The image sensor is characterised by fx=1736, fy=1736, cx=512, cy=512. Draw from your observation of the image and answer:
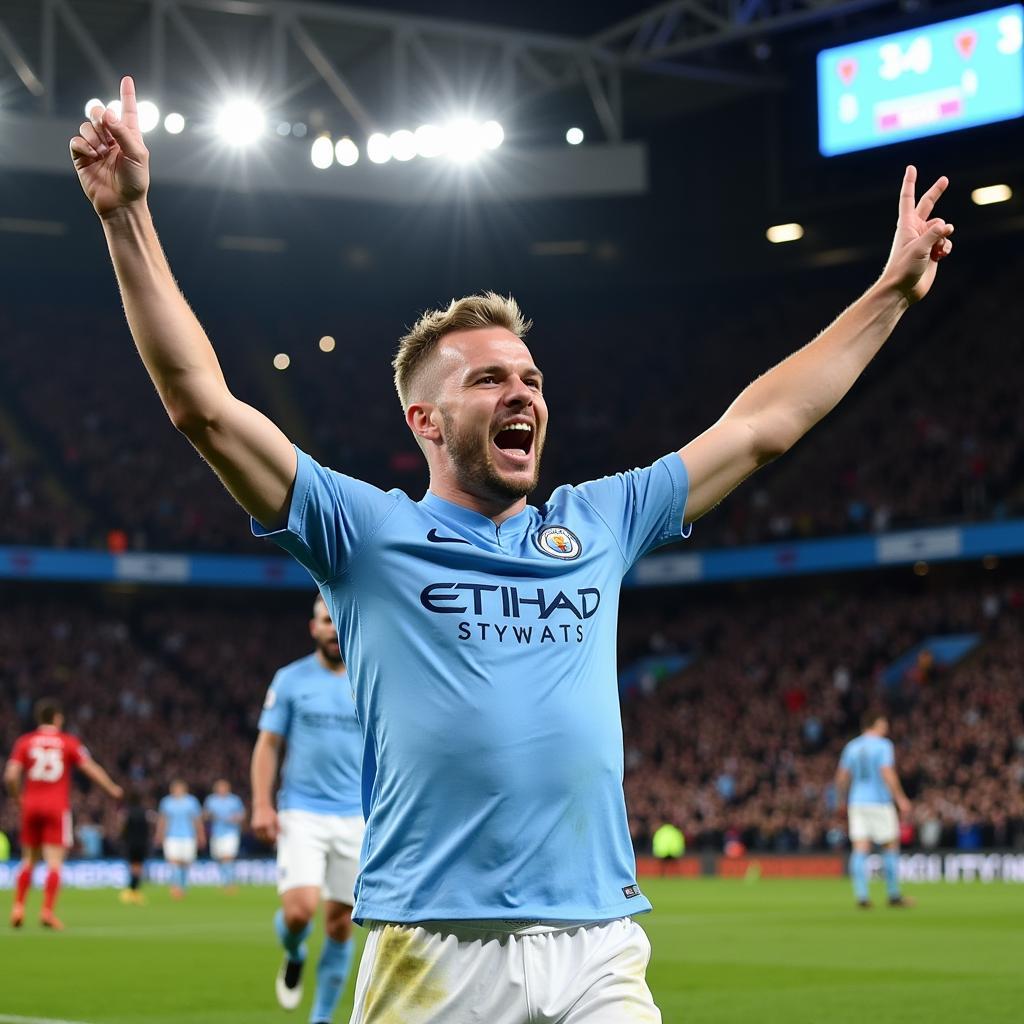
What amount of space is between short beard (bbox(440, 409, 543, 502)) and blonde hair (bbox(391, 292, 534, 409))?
0.19 meters

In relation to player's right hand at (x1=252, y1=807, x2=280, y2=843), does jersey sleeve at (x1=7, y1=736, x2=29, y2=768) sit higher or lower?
Result: higher

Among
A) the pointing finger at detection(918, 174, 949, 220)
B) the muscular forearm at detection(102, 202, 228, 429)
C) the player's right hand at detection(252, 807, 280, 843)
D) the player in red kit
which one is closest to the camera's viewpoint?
the muscular forearm at detection(102, 202, 228, 429)

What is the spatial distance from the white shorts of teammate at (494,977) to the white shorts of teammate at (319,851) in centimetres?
654

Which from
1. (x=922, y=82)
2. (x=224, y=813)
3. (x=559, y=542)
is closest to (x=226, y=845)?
(x=224, y=813)

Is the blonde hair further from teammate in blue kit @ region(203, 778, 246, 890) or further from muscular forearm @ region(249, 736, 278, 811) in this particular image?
teammate in blue kit @ region(203, 778, 246, 890)

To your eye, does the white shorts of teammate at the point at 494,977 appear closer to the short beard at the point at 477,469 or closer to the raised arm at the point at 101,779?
the short beard at the point at 477,469

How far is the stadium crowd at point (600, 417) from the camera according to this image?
136ft

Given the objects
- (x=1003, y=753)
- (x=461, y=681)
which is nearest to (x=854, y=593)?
(x=1003, y=753)

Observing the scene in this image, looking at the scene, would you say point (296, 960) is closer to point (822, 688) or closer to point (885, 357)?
point (822, 688)

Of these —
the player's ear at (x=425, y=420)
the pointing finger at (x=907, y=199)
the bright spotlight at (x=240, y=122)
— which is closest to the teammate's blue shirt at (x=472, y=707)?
the player's ear at (x=425, y=420)

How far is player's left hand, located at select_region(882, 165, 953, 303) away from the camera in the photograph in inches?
183

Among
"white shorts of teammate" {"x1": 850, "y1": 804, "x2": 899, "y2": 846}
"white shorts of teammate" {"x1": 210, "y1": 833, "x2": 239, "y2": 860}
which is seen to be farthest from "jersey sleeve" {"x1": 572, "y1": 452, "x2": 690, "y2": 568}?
"white shorts of teammate" {"x1": 210, "y1": 833, "x2": 239, "y2": 860}

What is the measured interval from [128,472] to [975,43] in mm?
26775

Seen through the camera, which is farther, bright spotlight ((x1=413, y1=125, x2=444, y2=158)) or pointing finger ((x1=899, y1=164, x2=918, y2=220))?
bright spotlight ((x1=413, y1=125, x2=444, y2=158))
